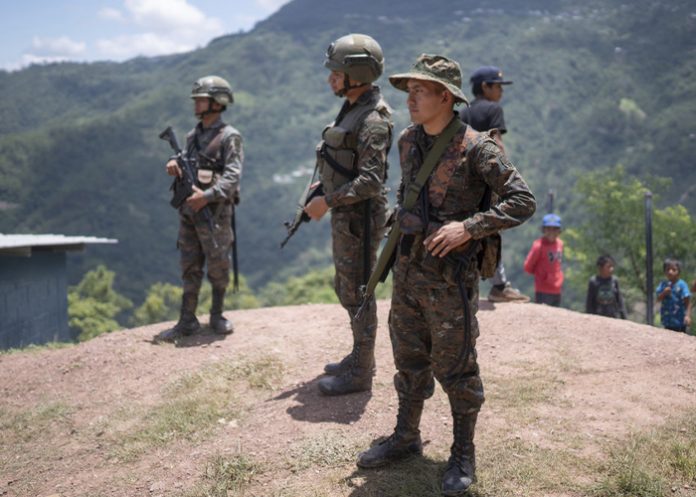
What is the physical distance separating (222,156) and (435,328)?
399cm

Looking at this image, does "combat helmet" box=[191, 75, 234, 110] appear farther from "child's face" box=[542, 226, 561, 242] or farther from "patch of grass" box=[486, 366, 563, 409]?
"child's face" box=[542, 226, 561, 242]

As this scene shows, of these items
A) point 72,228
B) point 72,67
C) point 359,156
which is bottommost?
point 72,228

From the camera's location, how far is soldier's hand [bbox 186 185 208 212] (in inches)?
263

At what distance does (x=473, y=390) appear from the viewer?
12.1 feet

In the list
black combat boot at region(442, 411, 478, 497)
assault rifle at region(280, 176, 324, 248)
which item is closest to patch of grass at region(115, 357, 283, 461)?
assault rifle at region(280, 176, 324, 248)

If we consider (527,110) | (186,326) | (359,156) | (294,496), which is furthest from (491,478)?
(527,110)

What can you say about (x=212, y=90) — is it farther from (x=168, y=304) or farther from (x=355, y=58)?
(x=168, y=304)

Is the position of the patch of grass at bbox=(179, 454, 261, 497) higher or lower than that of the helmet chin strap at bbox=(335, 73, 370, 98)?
lower

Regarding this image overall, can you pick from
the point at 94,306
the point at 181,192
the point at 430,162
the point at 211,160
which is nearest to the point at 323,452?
the point at 430,162

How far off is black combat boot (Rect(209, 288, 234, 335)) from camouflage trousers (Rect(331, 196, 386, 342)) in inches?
97.1

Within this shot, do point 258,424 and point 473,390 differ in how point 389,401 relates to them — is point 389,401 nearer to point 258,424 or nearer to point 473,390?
point 258,424

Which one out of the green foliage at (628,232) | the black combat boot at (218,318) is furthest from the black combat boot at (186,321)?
the green foliage at (628,232)

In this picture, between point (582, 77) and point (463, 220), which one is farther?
point (582, 77)

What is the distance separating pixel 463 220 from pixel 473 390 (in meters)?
0.93
